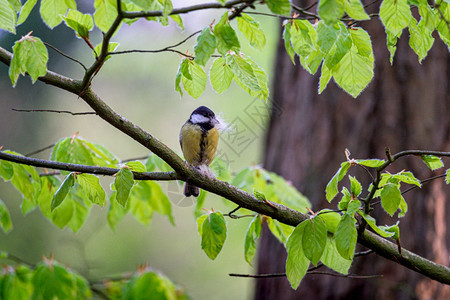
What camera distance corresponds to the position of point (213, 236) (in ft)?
5.24

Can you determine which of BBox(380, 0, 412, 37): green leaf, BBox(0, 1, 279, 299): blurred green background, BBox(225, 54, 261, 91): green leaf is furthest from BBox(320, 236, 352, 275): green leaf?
BBox(0, 1, 279, 299): blurred green background

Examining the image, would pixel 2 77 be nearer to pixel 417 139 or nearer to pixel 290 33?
pixel 417 139

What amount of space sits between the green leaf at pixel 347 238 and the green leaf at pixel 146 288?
114 cm

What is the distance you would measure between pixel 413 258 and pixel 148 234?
28.0 ft

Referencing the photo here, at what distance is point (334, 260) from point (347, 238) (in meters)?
0.30

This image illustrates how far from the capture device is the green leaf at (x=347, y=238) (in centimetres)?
135

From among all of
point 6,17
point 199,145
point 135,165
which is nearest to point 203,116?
point 199,145

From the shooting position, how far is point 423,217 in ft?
9.77

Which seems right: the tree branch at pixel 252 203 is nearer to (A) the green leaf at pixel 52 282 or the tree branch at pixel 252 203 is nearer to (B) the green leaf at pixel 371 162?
(B) the green leaf at pixel 371 162

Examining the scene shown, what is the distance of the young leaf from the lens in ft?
Result: 4.95

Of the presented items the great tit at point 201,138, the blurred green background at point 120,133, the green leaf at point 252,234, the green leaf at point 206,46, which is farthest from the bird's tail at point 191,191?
the blurred green background at point 120,133

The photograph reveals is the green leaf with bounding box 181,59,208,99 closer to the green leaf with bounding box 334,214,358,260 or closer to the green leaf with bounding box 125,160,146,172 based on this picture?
the green leaf with bounding box 125,160,146,172

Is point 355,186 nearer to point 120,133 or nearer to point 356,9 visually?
point 356,9

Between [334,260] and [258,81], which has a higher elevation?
[258,81]
